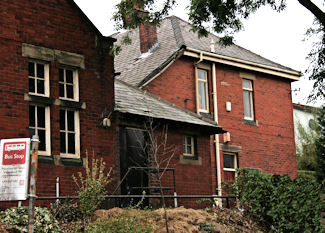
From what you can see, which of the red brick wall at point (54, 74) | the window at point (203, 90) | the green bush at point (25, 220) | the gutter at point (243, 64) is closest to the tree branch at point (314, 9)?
the red brick wall at point (54, 74)

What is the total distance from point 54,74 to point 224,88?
1150cm

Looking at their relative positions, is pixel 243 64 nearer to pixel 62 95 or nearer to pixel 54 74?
pixel 62 95

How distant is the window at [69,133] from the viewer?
1538 cm

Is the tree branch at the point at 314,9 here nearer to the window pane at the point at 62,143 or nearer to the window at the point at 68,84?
the window at the point at 68,84

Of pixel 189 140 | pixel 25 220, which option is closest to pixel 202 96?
pixel 189 140

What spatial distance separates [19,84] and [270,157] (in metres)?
15.0

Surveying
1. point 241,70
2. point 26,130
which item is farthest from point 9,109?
point 241,70

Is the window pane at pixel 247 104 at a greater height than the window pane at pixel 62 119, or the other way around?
the window pane at pixel 247 104

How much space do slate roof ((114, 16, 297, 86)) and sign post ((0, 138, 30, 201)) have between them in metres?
14.7

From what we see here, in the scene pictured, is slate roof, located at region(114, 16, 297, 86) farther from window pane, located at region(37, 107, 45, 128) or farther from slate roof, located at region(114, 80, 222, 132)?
window pane, located at region(37, 107, 45, 128)

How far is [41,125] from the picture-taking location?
15.0 metres

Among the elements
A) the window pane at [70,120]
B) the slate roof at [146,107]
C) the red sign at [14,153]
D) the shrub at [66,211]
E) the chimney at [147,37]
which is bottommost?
the shrub at [66,211]

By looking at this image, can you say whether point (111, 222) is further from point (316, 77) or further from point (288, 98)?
point (288, 98)

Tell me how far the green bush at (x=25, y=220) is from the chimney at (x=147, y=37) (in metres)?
14.0
